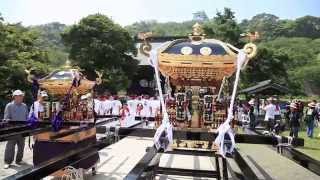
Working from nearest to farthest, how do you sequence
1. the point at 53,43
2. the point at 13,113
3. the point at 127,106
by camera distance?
the point at 13,113 < the point at 127,106 < the point at 53,43

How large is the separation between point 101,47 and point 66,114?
70.9 feet

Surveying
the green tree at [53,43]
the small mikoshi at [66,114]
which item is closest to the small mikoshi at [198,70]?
the small mikoshi at [66,114]

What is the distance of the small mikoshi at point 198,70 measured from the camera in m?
5.99

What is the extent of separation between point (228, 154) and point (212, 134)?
1.31 ft

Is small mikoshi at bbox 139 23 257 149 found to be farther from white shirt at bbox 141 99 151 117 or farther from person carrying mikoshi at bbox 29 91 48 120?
white shirt at bbox 141 99 151 117

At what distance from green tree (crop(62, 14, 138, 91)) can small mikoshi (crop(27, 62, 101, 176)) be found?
19255 millimetres

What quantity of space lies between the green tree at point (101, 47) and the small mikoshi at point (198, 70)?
21.8m

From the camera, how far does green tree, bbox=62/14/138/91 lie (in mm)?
29359

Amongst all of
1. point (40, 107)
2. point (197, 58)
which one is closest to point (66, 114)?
point (40, 107)

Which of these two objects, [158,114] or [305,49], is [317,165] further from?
[305,49]

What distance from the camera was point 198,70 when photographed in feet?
20.3

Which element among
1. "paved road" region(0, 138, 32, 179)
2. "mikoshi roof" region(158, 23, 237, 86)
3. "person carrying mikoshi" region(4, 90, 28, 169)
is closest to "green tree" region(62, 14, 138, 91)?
"paved road" region(0, 138, 32, 179)

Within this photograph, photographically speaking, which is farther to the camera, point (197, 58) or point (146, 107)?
point (146, 107)

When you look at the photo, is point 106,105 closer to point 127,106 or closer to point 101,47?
point 127,106
